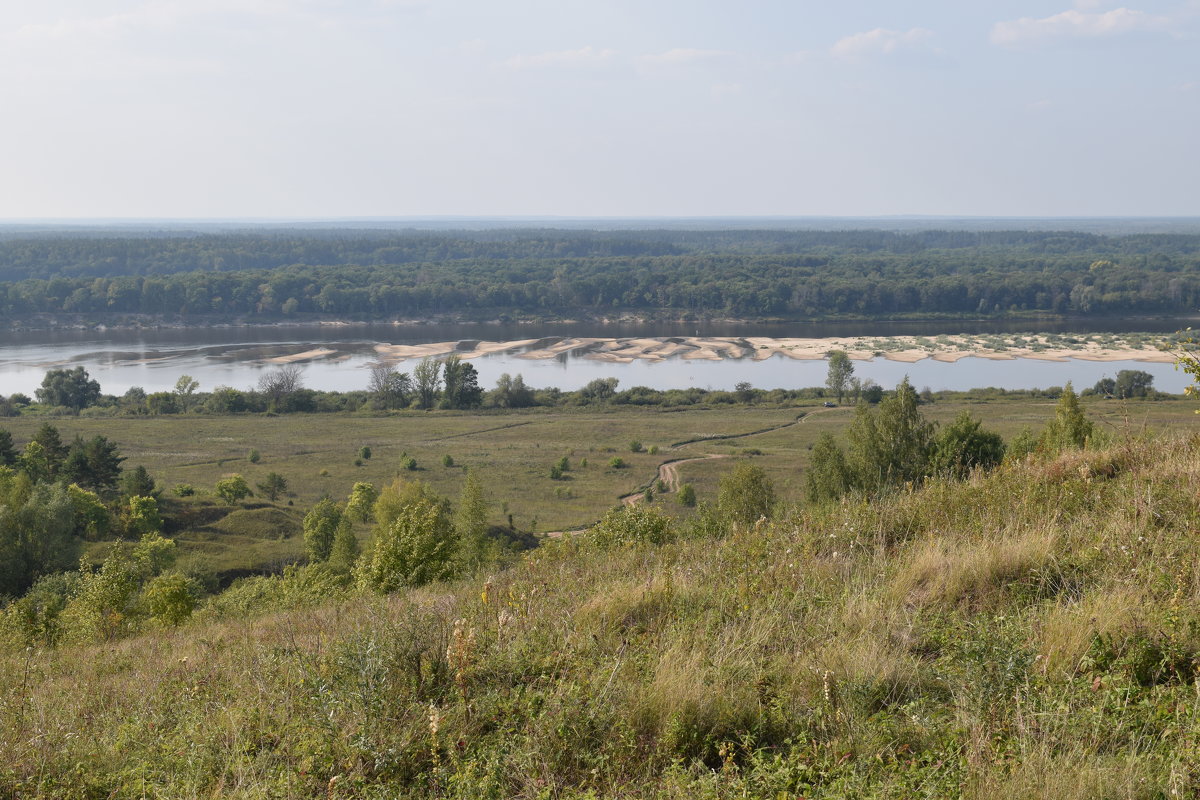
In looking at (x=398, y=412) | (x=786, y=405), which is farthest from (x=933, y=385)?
(x=398, y=412)

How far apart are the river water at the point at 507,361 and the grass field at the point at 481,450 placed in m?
11.3

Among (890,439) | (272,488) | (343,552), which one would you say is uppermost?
(890,439)

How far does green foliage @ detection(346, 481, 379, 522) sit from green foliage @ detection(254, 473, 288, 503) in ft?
15.9

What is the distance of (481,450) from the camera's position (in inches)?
1708

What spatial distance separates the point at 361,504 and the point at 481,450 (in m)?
14.1

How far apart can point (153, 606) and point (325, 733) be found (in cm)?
1246

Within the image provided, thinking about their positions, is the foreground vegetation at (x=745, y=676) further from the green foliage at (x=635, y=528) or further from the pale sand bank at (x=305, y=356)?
the pale sand bank at (x=305, y=356)

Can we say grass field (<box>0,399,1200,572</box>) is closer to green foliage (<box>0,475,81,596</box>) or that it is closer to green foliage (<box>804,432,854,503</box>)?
green foliage (<box>0,475,81,596</box>)

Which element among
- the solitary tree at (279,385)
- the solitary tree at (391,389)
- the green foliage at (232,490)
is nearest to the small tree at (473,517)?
the green foliage at (232,490)

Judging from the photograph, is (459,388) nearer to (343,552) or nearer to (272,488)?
(272,488)

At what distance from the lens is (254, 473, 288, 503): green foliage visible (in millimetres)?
34281

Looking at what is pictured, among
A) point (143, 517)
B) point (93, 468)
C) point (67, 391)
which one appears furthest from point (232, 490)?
point (67, 391)

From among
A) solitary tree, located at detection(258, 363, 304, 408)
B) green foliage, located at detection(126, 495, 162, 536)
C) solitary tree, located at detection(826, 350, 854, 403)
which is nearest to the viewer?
green foliage, located at detection(126, 495, 162, 536)

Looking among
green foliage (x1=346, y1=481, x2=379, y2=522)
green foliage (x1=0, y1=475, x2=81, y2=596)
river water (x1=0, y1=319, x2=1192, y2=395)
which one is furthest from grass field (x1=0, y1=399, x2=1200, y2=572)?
river water (x1=0, y1=319, x2=1192, y2=395)
